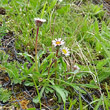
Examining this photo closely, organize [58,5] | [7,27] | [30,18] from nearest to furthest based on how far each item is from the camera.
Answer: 1. [7,27]
2. [30,18]
3. [58,5]

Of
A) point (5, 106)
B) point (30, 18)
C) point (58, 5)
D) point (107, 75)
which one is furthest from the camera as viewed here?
point (58, 5)

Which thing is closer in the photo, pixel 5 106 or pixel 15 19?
pixel 5 106

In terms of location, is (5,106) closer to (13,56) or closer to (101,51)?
(13,56)

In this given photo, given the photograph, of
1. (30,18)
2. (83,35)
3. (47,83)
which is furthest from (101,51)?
(30,18)

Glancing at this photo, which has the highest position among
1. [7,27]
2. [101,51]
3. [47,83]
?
[7,27]

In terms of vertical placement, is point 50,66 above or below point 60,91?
above

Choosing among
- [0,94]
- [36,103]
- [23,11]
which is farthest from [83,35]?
[0,94]

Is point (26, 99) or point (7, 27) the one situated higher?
point (7, 27)
